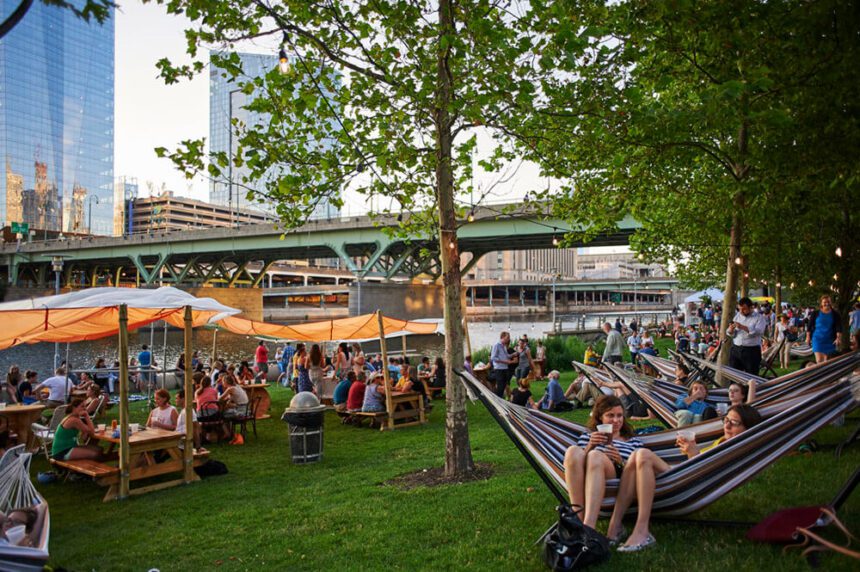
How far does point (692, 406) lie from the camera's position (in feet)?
24.0

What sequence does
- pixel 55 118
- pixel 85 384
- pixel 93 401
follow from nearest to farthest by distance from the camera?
pixel 93 401 < pixel 55 118 < pixel 85 384

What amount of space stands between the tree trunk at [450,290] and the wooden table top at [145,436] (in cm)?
351

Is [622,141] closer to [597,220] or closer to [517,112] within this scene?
[517,112]

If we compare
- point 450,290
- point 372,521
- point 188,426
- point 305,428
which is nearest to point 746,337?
point 450,290

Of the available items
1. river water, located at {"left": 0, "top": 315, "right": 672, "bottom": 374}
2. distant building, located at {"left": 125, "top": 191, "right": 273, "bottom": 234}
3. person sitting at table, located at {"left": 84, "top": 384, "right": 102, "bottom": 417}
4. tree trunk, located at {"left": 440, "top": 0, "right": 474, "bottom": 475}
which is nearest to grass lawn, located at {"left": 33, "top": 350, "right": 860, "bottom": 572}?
tree trunk, located at {"left": 440, "top": 0, "right": 474, "bottom": 475}

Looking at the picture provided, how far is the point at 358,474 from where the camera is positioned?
7.69 m

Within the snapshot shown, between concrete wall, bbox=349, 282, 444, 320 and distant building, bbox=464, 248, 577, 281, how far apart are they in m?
77.2

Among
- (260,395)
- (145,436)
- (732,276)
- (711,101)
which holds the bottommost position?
(260,395)

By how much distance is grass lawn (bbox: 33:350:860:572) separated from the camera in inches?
170

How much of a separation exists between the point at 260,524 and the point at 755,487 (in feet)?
15.0

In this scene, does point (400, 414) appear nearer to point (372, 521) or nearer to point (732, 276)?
point (372, 521)

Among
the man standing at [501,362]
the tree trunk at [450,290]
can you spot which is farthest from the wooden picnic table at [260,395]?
the tree trunk at [450,290]

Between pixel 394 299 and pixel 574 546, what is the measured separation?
42.3 m

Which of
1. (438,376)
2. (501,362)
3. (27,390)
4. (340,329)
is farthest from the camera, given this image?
(438,376)
